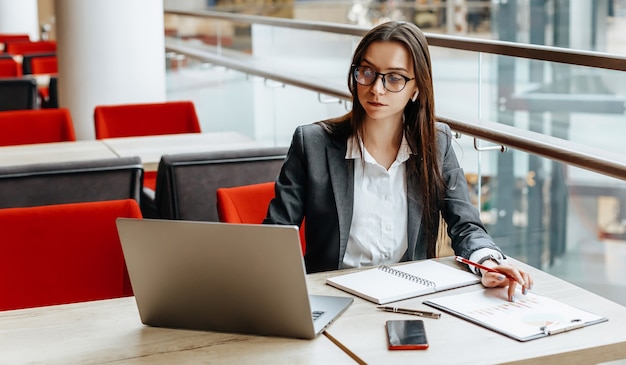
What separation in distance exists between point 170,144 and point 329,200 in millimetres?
2084

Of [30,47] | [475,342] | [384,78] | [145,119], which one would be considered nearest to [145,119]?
[145,119]

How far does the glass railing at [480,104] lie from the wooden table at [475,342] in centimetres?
87

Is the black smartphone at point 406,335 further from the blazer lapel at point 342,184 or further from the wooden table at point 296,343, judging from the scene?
the blazer lapel at point 342,184

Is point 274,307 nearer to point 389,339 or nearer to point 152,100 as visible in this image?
point 389,339

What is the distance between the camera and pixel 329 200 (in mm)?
2594

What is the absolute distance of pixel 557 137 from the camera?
3145 millimetres

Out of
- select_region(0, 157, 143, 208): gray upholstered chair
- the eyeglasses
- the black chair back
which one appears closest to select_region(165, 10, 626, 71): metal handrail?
the eyeglasses

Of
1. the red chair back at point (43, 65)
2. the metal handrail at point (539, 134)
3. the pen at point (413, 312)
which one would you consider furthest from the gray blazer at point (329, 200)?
the red chair back at point (43, 65)

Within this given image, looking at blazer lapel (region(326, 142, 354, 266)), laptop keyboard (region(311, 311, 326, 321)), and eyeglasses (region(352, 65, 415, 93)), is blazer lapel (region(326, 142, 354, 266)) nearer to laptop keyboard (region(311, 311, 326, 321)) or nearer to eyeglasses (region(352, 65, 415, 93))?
eyeglasses (region(352, 65, 415, 93))

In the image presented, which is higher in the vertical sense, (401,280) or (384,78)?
(384,78)

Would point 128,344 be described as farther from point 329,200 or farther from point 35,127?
point 35,127

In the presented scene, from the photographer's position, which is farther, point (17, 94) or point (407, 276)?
point (17, 94)

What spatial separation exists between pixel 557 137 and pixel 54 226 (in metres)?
1.56

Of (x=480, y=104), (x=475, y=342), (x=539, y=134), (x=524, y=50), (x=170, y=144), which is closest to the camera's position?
(x=475, y=342)
